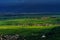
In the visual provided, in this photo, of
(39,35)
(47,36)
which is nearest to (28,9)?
(39,35)

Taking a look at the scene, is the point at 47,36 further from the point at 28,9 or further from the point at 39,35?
the point at 28,9

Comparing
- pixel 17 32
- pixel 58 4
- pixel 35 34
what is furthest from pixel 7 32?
pixel 58 4

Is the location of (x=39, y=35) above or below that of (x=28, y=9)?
above

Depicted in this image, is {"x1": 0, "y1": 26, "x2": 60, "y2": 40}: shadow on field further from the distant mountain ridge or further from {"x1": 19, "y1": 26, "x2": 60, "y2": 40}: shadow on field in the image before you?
the distant mountain ridge

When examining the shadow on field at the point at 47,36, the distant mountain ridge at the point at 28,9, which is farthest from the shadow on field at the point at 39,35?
the distant mountain ridge at the point at 28,9

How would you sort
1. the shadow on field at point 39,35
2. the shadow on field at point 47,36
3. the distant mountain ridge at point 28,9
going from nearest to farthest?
1. the shadow on field at point 39,35
2. the shadow on field at point 47,36
3. the distant mountain ridge at point 28,9

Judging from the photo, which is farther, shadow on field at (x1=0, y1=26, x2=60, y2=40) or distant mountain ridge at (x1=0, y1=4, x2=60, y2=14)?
distant mountain ridge at (x1=0, y1=4, x2=60, y2=14)

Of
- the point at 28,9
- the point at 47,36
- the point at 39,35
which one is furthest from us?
the point at 28,9

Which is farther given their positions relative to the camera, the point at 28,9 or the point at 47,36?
the point at 28,9

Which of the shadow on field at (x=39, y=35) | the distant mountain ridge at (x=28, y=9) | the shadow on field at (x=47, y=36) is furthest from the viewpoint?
the distant mountain ridge at (x=28, y=9)

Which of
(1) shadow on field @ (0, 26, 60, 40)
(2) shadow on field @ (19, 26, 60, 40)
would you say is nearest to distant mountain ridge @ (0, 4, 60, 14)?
(1) shadow on field @ (0, 26, 60, 40)

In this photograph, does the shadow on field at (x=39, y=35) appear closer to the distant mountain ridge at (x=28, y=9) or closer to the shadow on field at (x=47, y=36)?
the shadow on field at (x=47, y=36)

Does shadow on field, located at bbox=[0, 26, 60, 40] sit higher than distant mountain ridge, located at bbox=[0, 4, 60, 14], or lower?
higher

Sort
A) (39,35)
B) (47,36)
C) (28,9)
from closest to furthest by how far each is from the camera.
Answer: (47,36) < (39,35) < (28,9)
